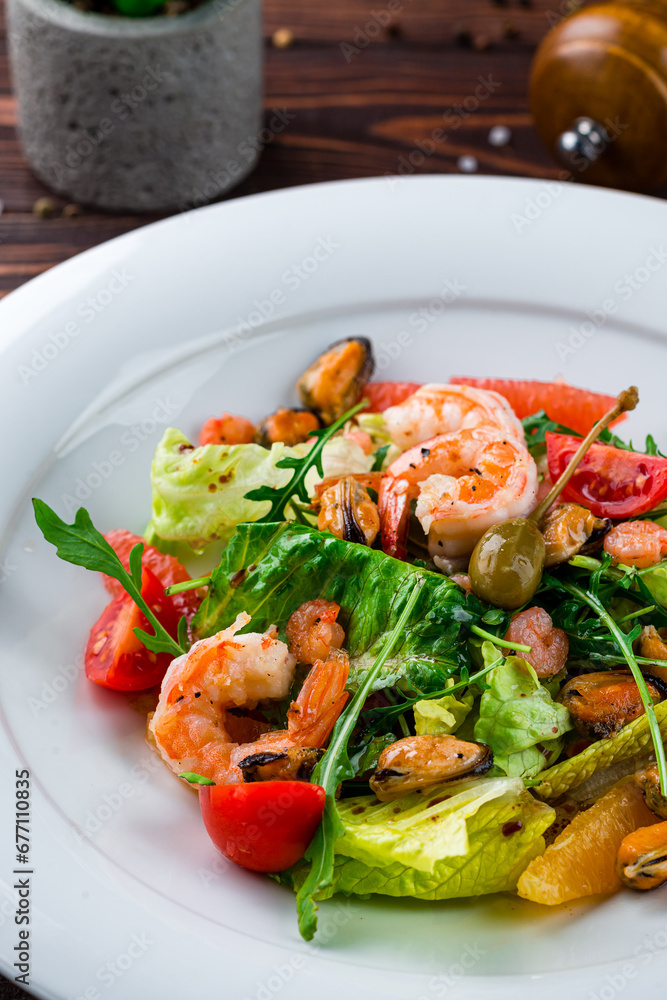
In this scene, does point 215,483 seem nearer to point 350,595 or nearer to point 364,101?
point 350,595

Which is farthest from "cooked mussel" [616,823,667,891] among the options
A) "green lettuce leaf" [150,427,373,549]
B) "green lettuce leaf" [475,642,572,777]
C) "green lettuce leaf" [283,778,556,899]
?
"green lettuce leaf" [150,427,373,549]

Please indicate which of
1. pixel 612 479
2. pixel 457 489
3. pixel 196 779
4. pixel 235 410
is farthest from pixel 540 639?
pixel 235 410

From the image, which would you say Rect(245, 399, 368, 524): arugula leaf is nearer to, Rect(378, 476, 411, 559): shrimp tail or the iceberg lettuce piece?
Rect(378, 476, 411, 559): shrimp tail

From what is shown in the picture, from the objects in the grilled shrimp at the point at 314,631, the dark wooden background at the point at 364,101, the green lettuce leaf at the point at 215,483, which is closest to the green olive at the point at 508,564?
the grilled shrimp at the point at 314,631

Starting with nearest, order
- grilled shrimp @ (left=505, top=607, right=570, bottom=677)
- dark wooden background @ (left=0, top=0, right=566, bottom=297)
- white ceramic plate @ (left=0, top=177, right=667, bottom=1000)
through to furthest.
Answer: white ceramic plate @ (left=0, top=177, right=667, bottom=1000) → grilled shrimp @ (left=505, top=607, right=570, bottom=677) → dark wooden background @ (left=0, top=0, right=566, bottom=297)

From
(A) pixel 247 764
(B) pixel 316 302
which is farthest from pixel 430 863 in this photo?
(B) pixel 316 302

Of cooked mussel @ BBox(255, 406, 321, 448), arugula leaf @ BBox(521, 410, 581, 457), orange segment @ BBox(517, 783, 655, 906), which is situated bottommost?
orange segment @ BBox(517, 783, 655, 906)

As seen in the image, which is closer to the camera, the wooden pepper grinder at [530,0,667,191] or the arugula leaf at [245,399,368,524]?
the arugula leaf at [245,399,368,524]

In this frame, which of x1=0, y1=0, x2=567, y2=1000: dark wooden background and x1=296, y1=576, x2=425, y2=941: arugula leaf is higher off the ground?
x1=0, y1=0, x2=567, y2=1000: dark wooden background
